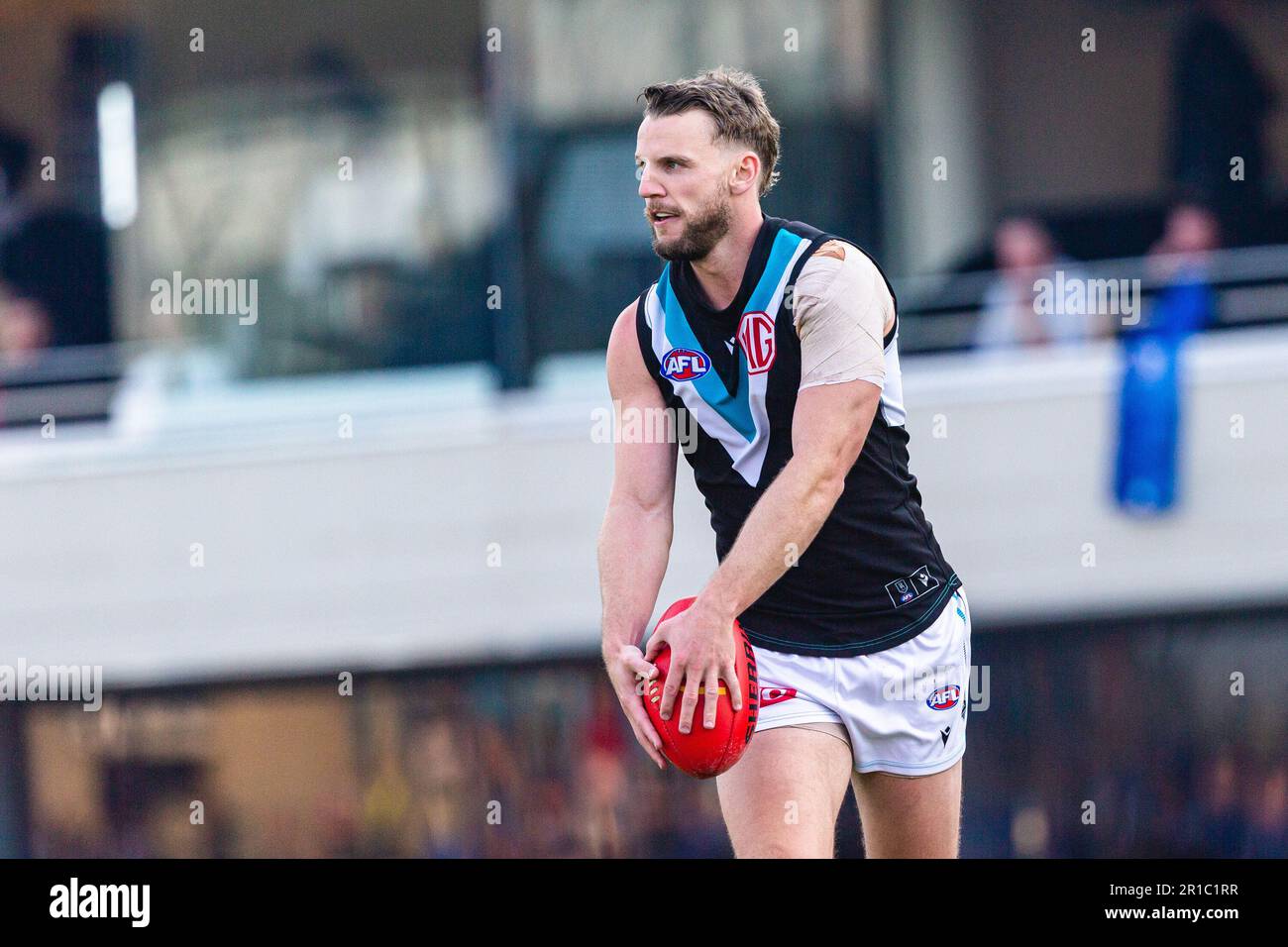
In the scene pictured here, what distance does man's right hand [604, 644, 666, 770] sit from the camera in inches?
158

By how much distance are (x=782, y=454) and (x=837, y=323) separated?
13.5 inches

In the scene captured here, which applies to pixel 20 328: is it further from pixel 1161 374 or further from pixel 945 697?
pixel 945 697

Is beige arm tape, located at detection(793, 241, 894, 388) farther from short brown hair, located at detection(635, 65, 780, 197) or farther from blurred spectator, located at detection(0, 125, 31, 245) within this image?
blurred spectator, located at detection(0, 125, 31, 245)

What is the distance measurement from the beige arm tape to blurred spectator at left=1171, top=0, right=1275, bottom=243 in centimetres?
748

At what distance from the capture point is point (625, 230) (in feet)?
37.0

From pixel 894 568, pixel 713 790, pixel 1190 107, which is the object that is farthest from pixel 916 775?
pixel 1190 107

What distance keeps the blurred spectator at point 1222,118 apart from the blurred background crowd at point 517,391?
1.3 inches

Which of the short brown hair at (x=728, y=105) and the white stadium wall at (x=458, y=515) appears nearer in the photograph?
the short brown hair at (x=728, y=105)

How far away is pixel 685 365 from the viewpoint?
417cm

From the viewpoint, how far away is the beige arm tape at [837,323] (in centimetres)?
398

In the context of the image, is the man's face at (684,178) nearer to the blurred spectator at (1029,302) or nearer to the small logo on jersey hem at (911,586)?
the small logo on jersey hem at (911,586)
